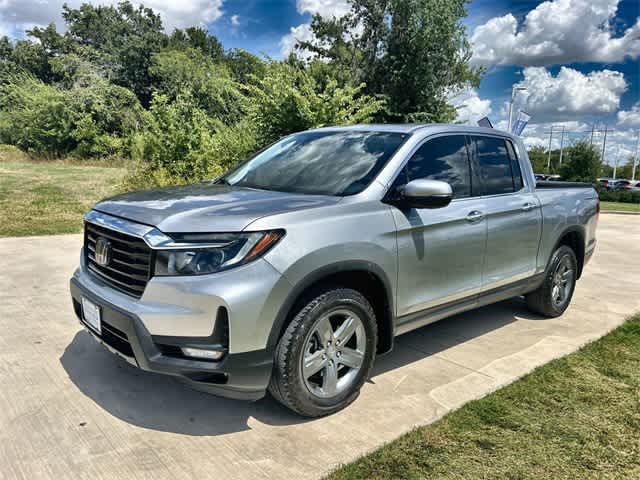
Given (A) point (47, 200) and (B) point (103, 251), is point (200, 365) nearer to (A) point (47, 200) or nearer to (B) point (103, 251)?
(B) point (103, 251)

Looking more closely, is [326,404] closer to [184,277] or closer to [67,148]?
[184,277]

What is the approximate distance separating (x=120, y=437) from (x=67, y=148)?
31.8 metres

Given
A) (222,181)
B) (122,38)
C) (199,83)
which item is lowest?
(222,181)

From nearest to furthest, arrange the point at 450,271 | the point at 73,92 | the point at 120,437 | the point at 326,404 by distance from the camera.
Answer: the point at 120,437 < the point at 326,404 < the point at 450,271 < the point at 73,92

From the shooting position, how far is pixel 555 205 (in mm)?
4617

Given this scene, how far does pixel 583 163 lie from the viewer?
1608 inches

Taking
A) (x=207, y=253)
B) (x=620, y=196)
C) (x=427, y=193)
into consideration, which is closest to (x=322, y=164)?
(x=427, y=193)

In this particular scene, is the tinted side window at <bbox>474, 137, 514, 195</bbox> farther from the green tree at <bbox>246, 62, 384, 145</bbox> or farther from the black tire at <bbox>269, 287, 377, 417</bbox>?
the green tree at <bbox>246, 62, 384, 145</bbox>

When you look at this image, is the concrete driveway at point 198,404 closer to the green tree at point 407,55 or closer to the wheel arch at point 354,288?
the wheel arch at point 354,288

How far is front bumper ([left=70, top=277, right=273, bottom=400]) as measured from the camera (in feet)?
8.13

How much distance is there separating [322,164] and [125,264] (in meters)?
1.54

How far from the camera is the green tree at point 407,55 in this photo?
80.7ft

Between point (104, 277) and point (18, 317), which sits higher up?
point (104, 277)

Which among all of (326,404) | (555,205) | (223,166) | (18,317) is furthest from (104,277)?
(223,166)
